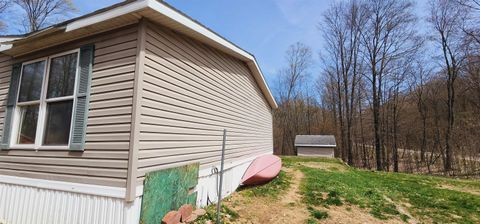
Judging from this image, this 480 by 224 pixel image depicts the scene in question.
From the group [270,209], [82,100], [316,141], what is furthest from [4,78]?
[316,141]

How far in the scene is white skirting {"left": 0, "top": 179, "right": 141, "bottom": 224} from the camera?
3.50m

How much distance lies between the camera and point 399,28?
2173 cm

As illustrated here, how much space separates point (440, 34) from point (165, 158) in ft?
84.3

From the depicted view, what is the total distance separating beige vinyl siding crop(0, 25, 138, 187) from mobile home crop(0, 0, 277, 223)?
0.05ft

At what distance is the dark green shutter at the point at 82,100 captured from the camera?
3.85 m

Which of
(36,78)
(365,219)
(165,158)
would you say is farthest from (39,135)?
(365,219)

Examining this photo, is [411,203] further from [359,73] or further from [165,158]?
[359,73]

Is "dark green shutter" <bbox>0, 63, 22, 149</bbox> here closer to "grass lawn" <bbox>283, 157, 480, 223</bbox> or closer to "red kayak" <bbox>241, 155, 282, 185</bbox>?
"red kayak" <bbox>241, 155, 282, 185</bbox>

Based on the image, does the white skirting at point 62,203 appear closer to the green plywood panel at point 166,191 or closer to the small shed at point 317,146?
the green plywood panel at point 166,191

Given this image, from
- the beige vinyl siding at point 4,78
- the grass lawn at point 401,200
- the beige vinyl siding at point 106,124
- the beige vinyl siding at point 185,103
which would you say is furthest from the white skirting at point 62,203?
the grass lawn at point 401,200

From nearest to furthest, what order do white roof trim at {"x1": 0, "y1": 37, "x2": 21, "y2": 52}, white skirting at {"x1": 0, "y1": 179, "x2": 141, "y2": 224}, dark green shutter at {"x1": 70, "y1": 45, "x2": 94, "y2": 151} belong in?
white skirting at {"x1": 0, "y1": 179, "x2": 141, "y2": 224} < dark green shutter at {"x1": 70, "y1": 45, "x2": 94, "y2": 151} < white roof trim at {"x1": 0, "y1": 37, "x2": 21, "y2": 52}

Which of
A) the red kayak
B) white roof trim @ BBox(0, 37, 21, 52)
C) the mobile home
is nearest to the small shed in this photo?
the red kayak

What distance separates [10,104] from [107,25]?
2758 mm

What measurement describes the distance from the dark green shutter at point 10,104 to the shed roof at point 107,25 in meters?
0.36
